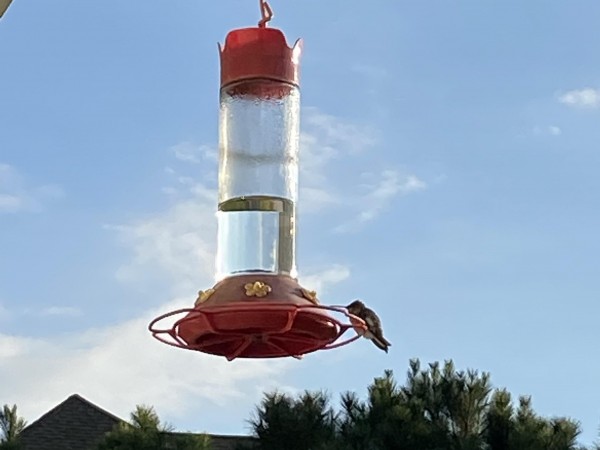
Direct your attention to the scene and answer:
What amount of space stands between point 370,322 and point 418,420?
6.97 metres

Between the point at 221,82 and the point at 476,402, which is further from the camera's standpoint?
the point at 476,402

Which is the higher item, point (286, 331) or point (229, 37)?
point (229, 37)

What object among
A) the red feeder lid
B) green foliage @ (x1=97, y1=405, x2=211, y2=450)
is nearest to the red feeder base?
the red feeder lid

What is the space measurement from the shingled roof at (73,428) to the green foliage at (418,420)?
955mm

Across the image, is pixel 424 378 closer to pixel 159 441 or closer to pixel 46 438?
pixel 159 441

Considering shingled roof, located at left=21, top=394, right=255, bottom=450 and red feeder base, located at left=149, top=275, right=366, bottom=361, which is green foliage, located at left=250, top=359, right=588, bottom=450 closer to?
shingled roof, located at left=21, top=394, right=255, bottom=450

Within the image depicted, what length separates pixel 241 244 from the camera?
3.30 m

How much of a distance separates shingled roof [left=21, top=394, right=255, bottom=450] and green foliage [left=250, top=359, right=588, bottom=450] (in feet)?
3.13

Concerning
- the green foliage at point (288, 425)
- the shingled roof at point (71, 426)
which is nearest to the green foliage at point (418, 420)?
the green foliage at point (288, 425)

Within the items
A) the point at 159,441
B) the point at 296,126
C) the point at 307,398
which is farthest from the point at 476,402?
the point at 296,126

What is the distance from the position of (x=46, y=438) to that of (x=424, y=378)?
9.97 feet

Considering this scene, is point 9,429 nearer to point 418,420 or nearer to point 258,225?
point 418,420

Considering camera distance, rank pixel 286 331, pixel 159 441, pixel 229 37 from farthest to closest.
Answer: pixel 159 441
pixel 229 37
pixel 286 331

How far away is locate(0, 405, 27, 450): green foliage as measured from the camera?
940cm
